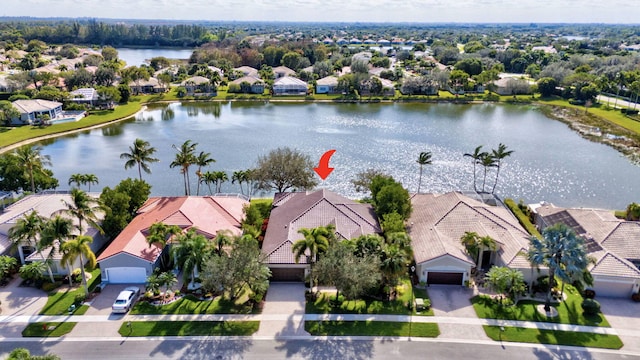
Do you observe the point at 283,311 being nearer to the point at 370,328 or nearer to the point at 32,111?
the point at 370,328

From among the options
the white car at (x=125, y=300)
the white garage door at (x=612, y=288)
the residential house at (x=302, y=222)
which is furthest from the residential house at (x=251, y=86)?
the white garage door at (x=612, y=288)

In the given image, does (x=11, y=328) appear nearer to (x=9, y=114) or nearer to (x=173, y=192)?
(x=173, y=192)

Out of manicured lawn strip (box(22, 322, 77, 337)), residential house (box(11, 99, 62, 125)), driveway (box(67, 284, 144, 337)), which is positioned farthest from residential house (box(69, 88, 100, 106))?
manicured lawn strip (box(22, 322, 77, 337))

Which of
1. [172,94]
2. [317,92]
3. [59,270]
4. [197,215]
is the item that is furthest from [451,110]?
[59,270]

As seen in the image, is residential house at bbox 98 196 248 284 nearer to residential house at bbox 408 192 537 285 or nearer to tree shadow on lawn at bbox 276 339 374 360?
tree shadow on lawn at bbox 276 339 374 360

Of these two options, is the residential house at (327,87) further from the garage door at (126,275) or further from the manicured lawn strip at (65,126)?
the garage door at (126,275)
